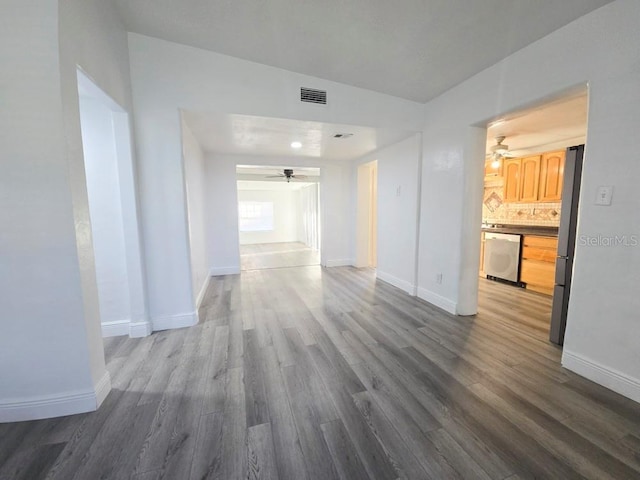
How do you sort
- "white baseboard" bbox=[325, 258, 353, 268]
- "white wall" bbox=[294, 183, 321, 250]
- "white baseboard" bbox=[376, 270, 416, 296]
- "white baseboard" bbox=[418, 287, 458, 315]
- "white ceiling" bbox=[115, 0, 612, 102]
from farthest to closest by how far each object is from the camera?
1. "white wall" bbox=[294, 183, 321, 250]
2. "white baseboard" bbox=[325, 258, 353, 268]
3. "white baseboard" bbox=[376, 270, 416, 296]
4. "white baseboard" bbox=[418, 287, 458, 315]
5. "white ceiling" bbox=[115, 0, 612, 102]

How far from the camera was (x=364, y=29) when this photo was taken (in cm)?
223

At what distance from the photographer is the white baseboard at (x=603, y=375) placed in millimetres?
1736

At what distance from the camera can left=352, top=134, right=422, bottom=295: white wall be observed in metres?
3.78

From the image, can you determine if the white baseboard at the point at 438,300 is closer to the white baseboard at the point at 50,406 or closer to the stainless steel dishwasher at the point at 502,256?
the stainless steel dishwasher at the point at 502,256

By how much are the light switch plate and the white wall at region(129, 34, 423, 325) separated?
243 centimetres

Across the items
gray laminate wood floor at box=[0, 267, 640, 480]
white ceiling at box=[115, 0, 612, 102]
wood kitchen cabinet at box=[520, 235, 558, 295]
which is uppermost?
white ceiling at box=[115, 0, 612, 102]

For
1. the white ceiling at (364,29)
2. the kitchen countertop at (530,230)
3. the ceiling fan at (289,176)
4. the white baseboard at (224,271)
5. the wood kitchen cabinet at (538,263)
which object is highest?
the white ceiling at (364,29)

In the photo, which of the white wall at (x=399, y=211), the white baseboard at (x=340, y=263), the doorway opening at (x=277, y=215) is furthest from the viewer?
the doorway opening at (x=277, y=215)

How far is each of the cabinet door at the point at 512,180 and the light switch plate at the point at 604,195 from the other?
126 inches

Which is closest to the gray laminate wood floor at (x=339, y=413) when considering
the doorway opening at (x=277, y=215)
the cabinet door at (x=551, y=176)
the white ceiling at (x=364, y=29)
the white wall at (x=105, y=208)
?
the white wall at (x=105, y=208)

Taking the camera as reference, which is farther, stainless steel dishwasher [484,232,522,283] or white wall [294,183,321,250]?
white wall [294,183,321,250]

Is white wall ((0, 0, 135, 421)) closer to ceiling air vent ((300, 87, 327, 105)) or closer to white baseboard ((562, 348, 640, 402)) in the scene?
ceiling air vent ((300, 87, 327, 105))

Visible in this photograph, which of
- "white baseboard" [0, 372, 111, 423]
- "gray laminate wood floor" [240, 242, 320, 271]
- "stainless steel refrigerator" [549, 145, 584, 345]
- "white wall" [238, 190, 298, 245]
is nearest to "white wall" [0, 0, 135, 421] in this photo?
"white baseboard" [0, 372, 111, 423]

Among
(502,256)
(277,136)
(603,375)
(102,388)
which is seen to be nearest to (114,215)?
(102,388)
